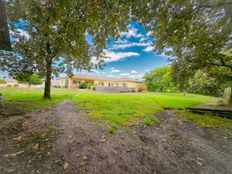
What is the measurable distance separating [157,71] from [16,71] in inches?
1285

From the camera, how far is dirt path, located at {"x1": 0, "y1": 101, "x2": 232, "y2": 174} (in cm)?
237

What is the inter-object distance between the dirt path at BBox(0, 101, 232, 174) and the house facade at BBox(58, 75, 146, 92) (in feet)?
69.8

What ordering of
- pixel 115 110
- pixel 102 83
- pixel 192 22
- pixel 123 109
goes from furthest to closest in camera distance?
1. pixel 102 83
2. pixel 123 109
3. pixel 115 110
4. pixel 192 22

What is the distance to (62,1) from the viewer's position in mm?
2789

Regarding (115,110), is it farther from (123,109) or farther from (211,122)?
(211,122)

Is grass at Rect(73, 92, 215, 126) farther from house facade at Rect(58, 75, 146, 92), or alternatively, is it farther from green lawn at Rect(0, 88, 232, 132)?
house facade at Rect(58, 75, 146, 92)

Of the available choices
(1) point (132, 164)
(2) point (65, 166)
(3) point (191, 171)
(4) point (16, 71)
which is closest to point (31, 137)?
(2) point (65, 166)

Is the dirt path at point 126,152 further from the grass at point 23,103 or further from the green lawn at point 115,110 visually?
the grass at point 23,103

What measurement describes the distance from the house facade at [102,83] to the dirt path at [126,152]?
Result: 21270mm

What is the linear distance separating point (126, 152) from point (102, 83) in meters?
35.2

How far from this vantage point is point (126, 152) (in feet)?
9.59

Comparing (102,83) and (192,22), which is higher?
(192,22)

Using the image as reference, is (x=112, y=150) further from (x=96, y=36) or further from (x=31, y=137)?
(x=96, y=36)

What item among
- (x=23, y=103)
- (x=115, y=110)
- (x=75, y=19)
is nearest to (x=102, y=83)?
(x=23, y=103)
